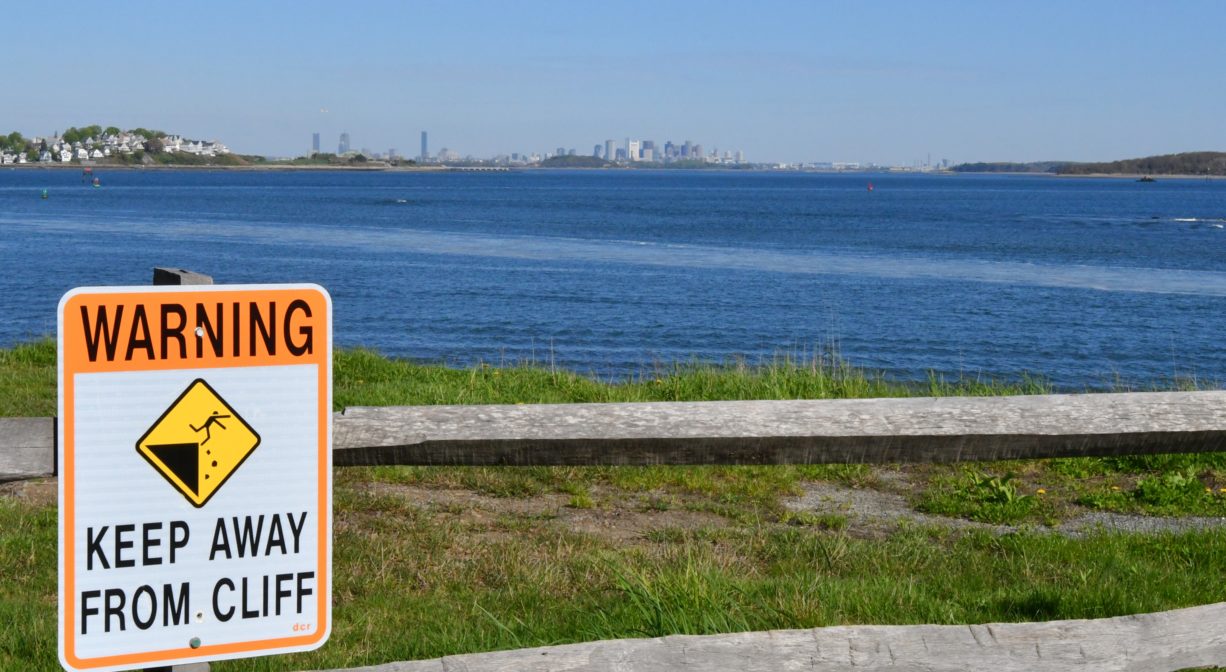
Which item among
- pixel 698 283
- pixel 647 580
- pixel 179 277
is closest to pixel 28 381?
pixel 647 580

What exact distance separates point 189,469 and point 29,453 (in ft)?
5.09

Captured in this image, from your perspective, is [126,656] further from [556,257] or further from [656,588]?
[556,257]

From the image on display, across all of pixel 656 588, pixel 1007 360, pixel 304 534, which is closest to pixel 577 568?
pixel 656 588

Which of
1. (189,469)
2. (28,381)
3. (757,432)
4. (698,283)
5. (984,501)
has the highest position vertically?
(189,469)

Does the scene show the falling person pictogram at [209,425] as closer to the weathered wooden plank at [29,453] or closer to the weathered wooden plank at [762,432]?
the weathered wooden plank at [29,453]

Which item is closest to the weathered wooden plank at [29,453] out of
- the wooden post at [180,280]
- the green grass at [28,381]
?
the wooden post at [180,280]

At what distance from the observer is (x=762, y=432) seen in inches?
165

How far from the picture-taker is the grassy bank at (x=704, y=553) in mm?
4117

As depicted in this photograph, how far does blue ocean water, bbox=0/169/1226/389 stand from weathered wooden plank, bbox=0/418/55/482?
1110cm

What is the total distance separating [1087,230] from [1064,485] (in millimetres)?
77536

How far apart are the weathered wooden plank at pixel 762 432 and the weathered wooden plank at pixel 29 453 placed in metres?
0.88

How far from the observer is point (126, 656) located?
2.16 metres

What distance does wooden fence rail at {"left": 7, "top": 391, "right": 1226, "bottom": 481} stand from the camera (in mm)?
4152

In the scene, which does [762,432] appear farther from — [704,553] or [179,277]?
[179,277]
